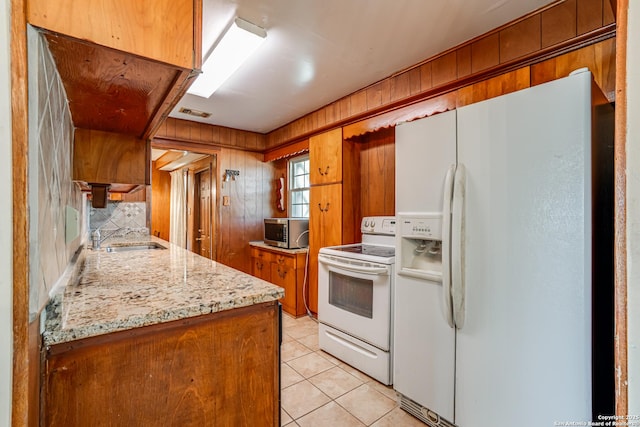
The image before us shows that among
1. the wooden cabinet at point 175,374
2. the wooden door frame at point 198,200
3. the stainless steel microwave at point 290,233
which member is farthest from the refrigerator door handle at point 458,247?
the wooden door frame at point 198,200

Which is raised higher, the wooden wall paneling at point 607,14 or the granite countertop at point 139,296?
the wooden wall paneling at point 607,14

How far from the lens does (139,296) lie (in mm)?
881

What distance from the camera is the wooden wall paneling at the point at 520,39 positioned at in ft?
5.27

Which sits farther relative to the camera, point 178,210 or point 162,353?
point 178,210

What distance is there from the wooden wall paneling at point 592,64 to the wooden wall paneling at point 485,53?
0.24 m

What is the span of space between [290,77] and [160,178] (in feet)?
16.5

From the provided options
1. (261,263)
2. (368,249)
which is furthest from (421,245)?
(261,263)

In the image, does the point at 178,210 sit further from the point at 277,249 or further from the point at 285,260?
the point at 285,260

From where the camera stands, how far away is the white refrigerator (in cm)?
114

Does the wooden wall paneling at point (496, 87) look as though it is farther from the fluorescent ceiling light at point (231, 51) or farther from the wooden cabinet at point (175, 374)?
the wooden cabinet at point (175, 374)

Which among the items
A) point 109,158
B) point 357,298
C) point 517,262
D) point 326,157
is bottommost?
point 357,298

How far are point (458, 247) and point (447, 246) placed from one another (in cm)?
5

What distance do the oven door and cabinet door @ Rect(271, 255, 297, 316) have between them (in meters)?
0.84

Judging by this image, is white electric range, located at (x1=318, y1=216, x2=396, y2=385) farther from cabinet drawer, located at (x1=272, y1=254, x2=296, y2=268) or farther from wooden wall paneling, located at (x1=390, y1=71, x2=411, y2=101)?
wooden wall paneling, located at (x1=390, y1=71, x2=411, y2=101)
